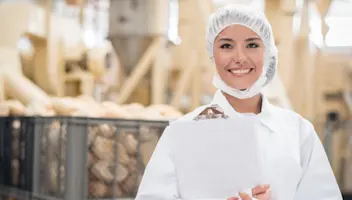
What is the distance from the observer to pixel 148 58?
3748 millimetres

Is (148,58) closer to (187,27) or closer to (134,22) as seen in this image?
(134,22)

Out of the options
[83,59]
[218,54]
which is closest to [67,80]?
[83,59]

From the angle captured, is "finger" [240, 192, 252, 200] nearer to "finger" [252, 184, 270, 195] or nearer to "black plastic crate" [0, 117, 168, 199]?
"finger" [252, 184, 270, 195]

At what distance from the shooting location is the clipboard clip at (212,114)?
1296mm

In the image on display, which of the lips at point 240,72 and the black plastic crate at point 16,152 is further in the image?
the black plastic crate at point 16,152

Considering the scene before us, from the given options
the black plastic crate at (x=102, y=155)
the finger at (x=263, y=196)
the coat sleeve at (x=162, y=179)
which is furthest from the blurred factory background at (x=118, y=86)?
the finger at (x=263, y=196)

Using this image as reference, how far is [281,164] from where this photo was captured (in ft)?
4.38

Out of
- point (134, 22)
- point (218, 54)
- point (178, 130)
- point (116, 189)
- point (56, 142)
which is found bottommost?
point (116, 189)

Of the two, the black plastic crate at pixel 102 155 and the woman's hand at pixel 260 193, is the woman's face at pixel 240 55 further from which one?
the black plastic crate at pixel 102 155

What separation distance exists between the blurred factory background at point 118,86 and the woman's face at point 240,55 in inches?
34.8

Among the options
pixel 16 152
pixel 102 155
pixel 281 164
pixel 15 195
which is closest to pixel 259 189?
pixel 281 164

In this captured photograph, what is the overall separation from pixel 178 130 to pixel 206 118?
7 cm

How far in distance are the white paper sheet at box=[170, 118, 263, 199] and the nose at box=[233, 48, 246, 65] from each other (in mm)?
153

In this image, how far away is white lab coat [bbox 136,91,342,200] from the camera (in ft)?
4.35
